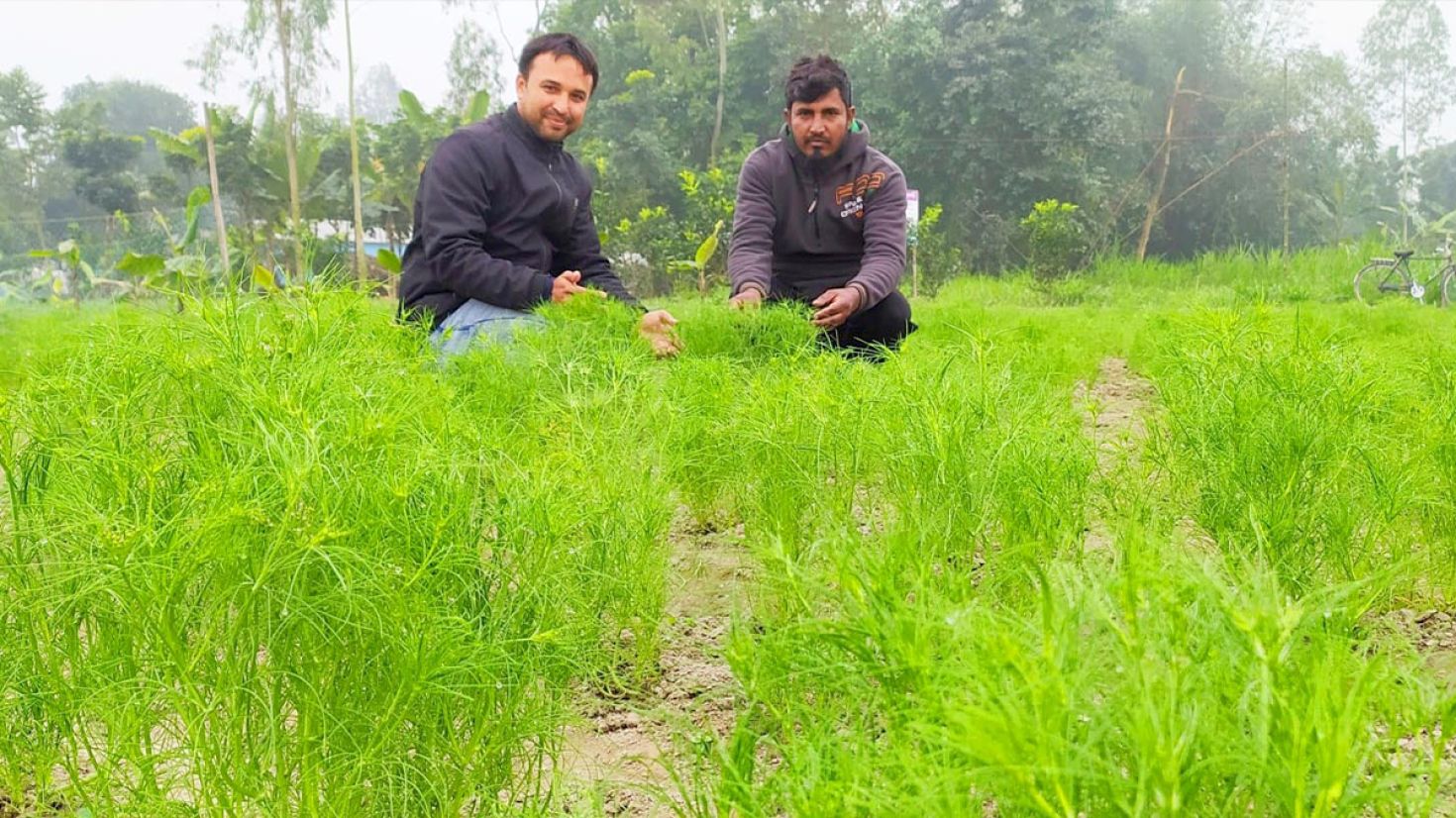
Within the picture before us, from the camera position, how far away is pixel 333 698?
1.06 m

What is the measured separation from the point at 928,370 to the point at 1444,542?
965 millimetres

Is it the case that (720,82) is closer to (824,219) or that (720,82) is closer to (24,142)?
(824,219)

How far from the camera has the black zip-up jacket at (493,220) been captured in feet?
10.1

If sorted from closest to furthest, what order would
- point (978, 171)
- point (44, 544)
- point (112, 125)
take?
point (44, 544)
point (978, 171)
point (112, 125)

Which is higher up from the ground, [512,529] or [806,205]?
[806,205]

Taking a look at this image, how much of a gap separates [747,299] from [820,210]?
66 cm

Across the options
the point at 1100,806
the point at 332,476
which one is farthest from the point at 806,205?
the point at 1100,806

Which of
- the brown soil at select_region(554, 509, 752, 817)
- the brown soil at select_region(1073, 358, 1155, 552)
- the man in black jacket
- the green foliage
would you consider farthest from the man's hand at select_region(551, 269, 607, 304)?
the green foliage

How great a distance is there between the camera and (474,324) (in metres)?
3.12

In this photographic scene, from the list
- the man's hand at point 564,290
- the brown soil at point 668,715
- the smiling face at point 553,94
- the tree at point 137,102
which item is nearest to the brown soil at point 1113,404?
the brown soil at point 668,715

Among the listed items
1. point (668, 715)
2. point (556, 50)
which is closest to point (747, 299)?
point (556, 50)

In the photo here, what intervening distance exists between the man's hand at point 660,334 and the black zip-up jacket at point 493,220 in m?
0.41

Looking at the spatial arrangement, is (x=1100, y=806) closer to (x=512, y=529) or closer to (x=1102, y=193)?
(x=512, y=529)

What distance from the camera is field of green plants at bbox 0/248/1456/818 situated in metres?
0.73
